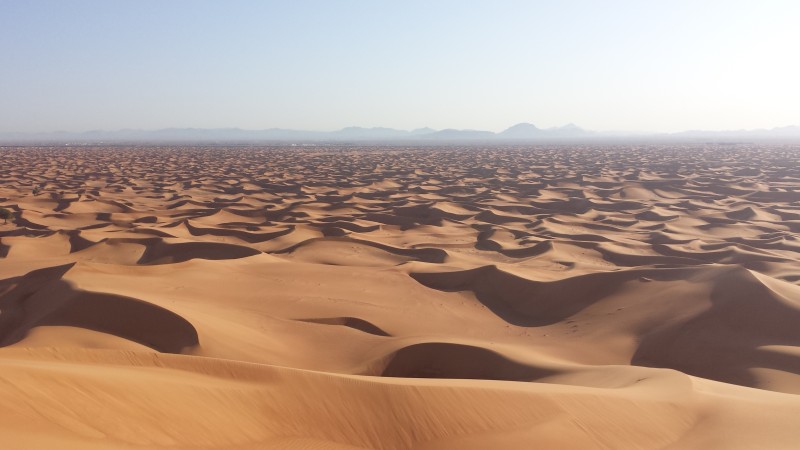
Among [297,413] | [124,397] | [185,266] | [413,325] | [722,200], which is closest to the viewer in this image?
[124,397]

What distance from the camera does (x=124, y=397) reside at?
2.91 metres

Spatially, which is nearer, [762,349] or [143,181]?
[762,349]

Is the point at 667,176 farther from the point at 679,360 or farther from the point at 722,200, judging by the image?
the point at 679,360

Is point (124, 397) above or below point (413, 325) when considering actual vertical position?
above

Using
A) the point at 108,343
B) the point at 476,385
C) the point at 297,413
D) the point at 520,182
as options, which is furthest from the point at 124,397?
the point at 520,182

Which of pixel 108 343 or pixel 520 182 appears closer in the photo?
pixel 108 343

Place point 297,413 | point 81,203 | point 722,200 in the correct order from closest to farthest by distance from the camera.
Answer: point 297,413, point 81,203, point 722,200

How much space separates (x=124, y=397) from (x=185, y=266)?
510 cm

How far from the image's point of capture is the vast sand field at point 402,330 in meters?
3.08

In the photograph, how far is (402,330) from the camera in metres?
5.96

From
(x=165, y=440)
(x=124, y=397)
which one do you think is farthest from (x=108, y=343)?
(x=165, y=440)

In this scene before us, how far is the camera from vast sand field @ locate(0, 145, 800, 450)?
3.08 m

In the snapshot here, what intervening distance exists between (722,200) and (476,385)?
14.9 m

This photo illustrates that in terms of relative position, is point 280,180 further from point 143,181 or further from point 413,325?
point 413,325
